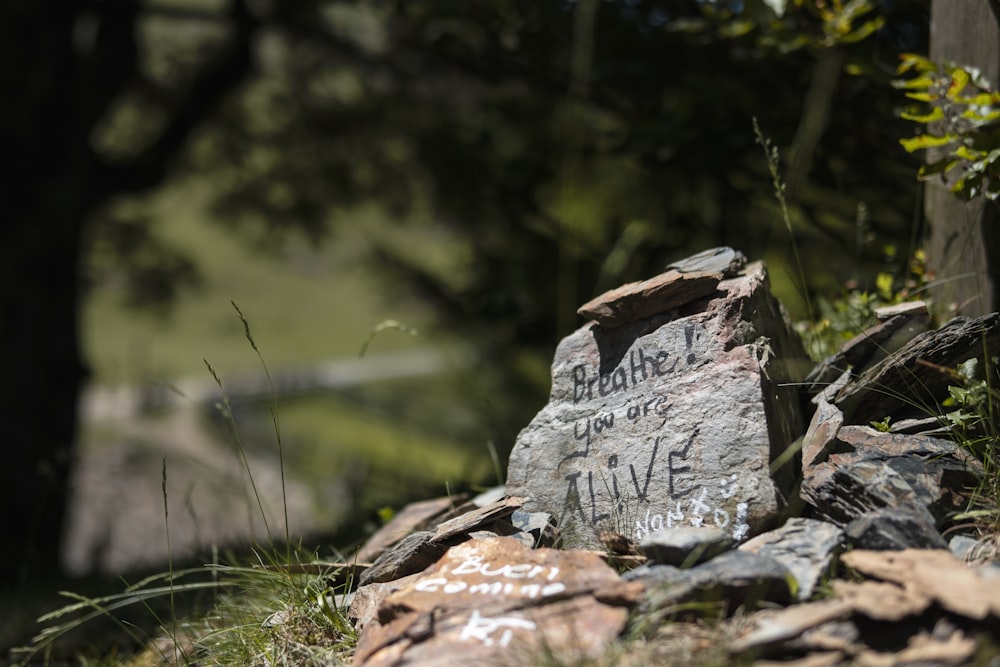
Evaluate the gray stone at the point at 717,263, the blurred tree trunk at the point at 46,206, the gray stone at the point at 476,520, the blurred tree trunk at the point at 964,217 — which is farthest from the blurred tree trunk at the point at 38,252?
the blurred tree trunk at the point at 964,217

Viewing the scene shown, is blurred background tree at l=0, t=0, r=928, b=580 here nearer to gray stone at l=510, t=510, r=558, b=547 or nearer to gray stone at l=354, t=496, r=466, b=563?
gray stone at l=354, t=496, r=466, b=563

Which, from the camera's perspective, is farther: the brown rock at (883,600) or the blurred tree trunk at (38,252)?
the blurred tree trunk at (38,252)

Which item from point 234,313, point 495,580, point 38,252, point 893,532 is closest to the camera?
point 893,532

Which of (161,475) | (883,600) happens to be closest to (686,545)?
(883,600)

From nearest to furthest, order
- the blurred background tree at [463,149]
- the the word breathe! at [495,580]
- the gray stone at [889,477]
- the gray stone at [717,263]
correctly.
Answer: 1. the the word breathe! at [495,580]
2. the gray stone at [889,477]
3. the gray stone at [717,263]
4. the blurred background tree at [463,149]

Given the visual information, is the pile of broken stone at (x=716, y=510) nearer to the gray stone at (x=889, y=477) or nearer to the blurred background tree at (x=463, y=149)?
the gray stone at (x=889, y=477)

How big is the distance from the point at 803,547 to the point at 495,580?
86 centimetres

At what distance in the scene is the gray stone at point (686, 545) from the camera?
2.32 metres

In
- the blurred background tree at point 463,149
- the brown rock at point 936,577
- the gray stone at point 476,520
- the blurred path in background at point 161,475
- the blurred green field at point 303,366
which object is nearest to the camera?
the brown rock at point 936,577

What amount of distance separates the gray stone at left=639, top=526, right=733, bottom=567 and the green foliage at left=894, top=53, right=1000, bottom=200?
1.77 m

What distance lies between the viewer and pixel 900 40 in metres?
4.46

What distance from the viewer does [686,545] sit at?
2.32m

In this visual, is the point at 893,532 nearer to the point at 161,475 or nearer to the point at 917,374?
the point at 917,374

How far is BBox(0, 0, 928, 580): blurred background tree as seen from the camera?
4.49m
